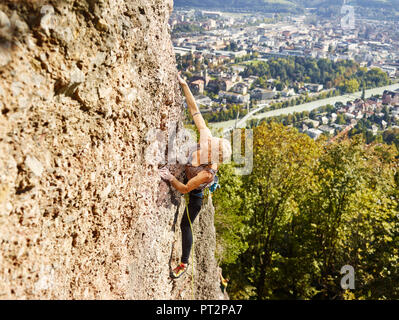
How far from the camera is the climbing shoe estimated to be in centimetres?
574

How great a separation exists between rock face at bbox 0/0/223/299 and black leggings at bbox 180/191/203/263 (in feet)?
2.86

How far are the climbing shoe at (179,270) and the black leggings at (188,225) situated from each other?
9cm

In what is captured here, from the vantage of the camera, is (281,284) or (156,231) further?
(281,284)

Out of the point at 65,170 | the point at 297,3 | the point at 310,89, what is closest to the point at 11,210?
the point at 65,170

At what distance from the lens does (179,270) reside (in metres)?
5.82

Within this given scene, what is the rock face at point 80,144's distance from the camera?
2389 mm

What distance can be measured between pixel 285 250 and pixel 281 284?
248cm

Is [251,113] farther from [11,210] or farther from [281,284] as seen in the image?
[11,210]

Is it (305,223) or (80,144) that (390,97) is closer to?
(305,223)

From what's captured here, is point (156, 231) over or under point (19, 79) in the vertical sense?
under

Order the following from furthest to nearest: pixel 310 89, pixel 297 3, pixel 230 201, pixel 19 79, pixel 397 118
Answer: pixel 297 3 < pixel 310 89 < pixel 397 118 < pixel 230 201 < pixel 19 79

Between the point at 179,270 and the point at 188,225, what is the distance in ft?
2.72

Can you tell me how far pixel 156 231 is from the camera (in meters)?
4.98

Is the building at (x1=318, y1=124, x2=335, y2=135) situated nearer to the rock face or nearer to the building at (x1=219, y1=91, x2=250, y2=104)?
the building at (x1=219, y1=91, x2=250, y2=104)
